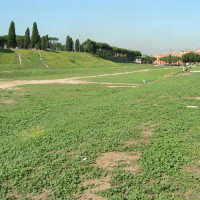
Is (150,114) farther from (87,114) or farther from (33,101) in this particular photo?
(33,101)

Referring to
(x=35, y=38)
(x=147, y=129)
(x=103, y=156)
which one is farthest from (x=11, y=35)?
(x=103, y=156)

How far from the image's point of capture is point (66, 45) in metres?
90.2

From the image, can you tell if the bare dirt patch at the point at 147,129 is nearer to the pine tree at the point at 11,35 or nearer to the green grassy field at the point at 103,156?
the green grassy field at the point at 103,156

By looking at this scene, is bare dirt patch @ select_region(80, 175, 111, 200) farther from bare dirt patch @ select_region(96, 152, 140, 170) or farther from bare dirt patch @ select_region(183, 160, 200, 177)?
bare dirt patch @ select_region(183, 160, 200, 177)

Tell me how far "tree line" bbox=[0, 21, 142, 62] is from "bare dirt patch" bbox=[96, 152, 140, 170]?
6259 cm

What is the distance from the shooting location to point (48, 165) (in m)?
4.79

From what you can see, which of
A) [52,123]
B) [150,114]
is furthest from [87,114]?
[150,114]

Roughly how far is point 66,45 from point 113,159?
88.1 m

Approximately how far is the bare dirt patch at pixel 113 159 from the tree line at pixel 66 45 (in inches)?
2464

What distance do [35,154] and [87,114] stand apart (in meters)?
3.59

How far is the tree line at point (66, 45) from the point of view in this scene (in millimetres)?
68625

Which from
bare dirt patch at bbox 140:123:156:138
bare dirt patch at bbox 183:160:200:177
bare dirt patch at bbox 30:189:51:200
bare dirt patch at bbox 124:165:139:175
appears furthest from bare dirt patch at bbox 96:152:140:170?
bare dirt patch at bbox 140:123:156:138

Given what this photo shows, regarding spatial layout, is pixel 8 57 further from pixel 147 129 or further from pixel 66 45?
pixel 147 129

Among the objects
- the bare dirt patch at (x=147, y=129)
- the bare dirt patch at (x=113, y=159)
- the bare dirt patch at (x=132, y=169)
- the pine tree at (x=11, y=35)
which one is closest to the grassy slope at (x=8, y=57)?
the pine tree at (x=11, y=35)
